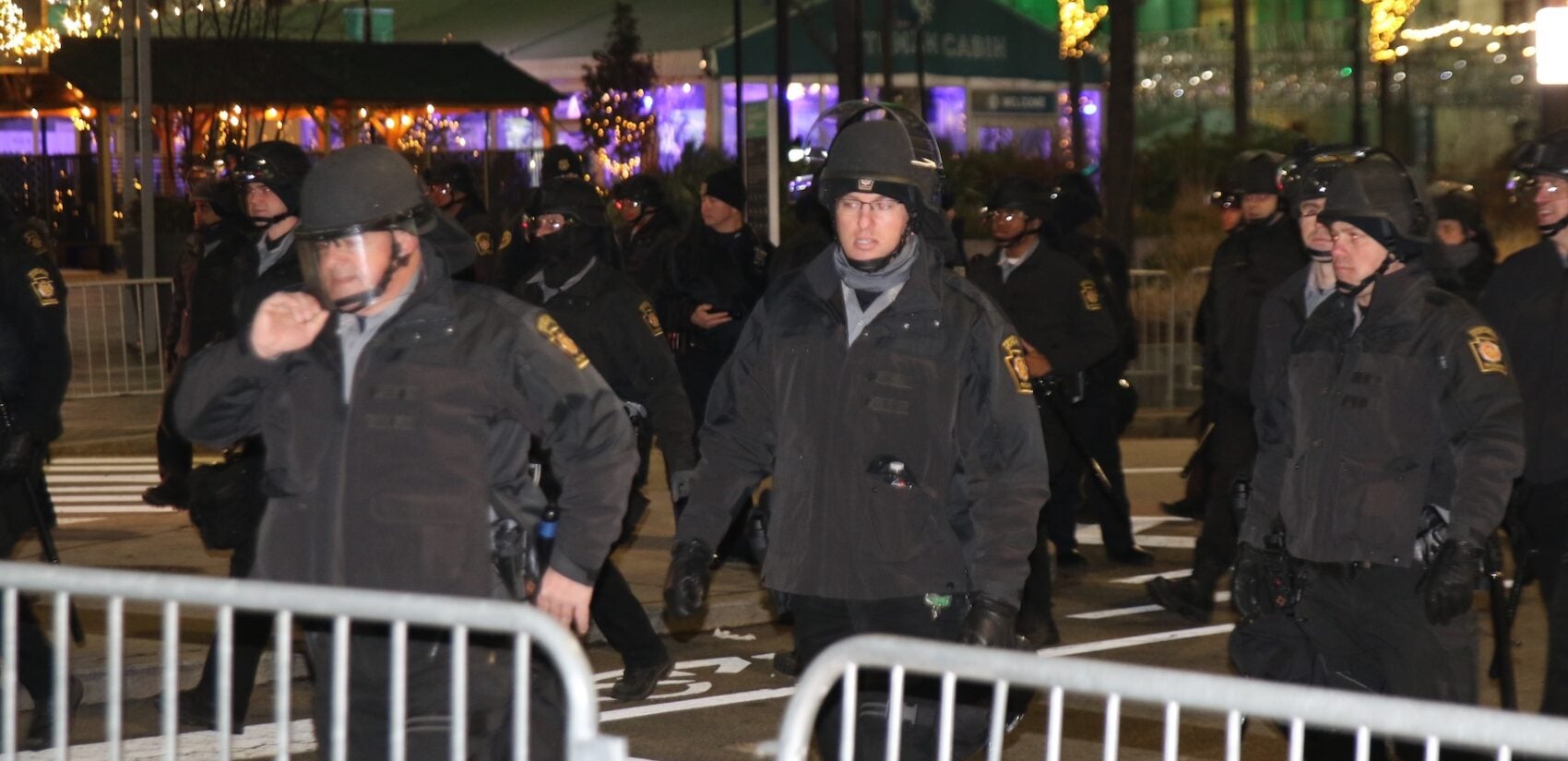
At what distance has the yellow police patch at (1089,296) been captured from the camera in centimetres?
868

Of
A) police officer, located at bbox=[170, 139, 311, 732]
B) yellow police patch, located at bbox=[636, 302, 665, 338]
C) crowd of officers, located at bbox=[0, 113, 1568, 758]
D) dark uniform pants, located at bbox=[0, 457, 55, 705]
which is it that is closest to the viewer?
crowd of officers, located at bbox=[0, 113, 1568, 758]

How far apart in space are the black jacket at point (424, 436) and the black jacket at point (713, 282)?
552 centimetres

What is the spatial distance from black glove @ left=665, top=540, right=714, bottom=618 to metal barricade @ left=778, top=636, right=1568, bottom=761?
1.28 metres

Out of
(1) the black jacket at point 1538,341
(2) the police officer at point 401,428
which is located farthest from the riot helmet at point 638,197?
(2) the police officer at point 401,428

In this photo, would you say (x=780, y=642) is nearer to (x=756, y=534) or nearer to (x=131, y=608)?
(x=131, y=608)

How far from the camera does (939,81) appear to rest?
46.3 meters

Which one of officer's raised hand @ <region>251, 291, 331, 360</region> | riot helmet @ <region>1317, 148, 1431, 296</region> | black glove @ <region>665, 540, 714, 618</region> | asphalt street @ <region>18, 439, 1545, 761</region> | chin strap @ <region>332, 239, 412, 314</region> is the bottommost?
asphalt street @ <region>18, 439, 1545, 761</region>

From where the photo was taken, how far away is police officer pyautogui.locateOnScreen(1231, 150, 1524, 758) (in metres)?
5.04

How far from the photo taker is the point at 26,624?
6180 millimetres

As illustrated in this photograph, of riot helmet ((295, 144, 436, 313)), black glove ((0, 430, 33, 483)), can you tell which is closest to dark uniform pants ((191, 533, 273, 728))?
black glove ((0, 430, 33, 483))

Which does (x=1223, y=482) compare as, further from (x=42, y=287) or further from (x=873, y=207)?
(x=42, y=287)

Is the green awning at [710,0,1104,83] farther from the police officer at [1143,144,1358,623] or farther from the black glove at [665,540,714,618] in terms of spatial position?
the black glove at [665,540,714,618]

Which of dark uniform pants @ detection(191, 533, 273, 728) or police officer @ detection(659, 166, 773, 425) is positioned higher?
police officer @ detection(659, 166, 773, 425)

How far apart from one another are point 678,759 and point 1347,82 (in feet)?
154
